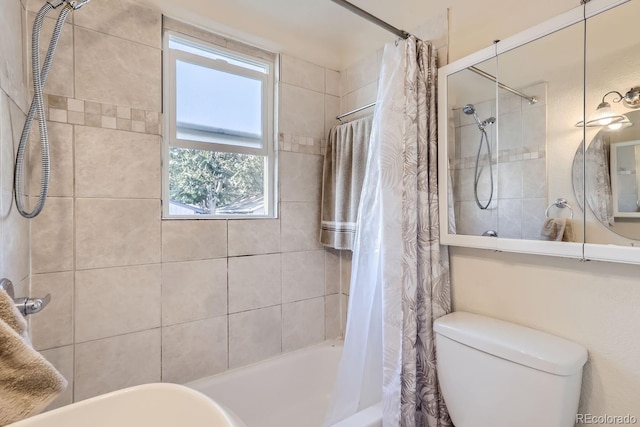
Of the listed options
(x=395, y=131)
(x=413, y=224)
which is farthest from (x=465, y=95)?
(x=413, y=224)

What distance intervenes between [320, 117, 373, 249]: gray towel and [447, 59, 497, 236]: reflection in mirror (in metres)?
0.48

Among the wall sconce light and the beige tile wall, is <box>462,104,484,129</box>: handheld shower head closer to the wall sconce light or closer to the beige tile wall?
the wall sconce light

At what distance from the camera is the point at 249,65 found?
1.81 m

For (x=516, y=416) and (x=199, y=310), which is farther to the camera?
(x=199, y=310)

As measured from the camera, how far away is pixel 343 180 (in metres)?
1.79

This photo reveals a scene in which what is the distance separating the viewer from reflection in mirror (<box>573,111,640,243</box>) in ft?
3.07

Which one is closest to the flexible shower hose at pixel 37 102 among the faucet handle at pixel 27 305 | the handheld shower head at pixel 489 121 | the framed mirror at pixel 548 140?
the faucet handle at pixel 27 305

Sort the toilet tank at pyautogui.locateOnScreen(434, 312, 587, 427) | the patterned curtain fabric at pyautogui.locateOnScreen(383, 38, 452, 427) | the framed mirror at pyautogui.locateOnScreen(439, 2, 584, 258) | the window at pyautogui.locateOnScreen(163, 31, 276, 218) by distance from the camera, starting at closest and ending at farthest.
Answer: the toilet tank at pyautogui.locateOnScreen(434, 312, 587, 427), the framed mirror at pyautogui.locateOnScreen(439, 2, 584, 258), the patterned curtain fabric at pyautogui.locateOnScreen(383, 38, 452, 427), the window at pyautogui.locateOnScreen(163, 31, 276, 218)

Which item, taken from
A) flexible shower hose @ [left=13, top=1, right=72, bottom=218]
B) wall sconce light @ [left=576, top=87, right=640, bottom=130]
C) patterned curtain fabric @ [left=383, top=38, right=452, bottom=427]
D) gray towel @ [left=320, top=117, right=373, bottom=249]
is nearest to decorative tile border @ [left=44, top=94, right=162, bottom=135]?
flexible shower hose @ [left=13, top=1, right=72, bottom=218]

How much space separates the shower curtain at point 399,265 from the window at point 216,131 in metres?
A: 0.74

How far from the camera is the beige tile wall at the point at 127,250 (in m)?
1.24

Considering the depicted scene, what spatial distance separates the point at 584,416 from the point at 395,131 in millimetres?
1275

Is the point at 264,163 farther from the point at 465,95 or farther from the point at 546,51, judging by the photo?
the point at 546,51

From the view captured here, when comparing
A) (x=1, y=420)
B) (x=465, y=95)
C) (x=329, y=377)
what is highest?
(x=465, y=95)
